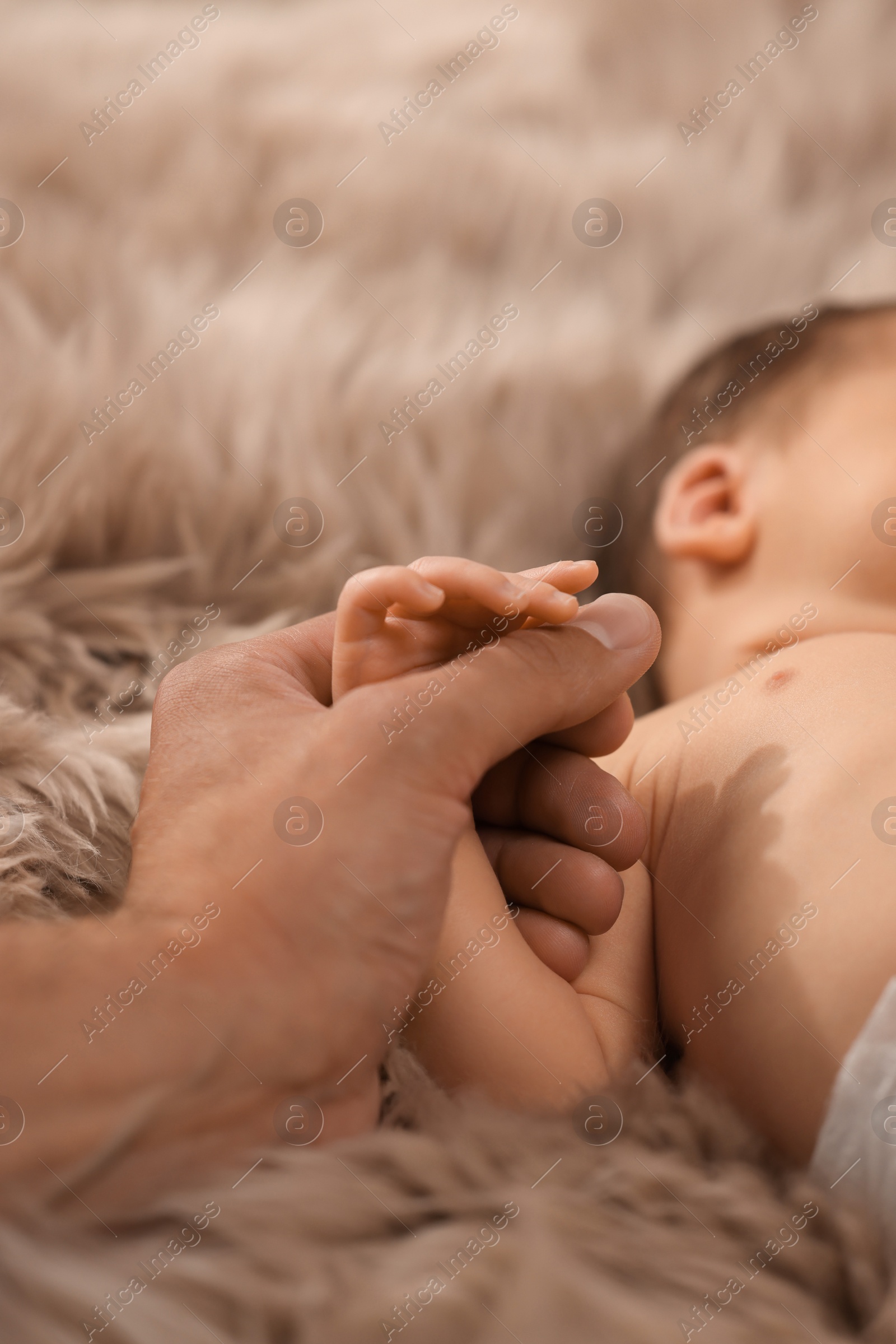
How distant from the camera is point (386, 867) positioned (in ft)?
1.87

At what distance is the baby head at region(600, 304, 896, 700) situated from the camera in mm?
976

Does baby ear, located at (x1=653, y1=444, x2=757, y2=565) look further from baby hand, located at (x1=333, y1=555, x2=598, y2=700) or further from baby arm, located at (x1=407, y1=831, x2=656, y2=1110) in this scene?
baby arm, located at (x1=407, y1=831, x2=656, y2=1110)

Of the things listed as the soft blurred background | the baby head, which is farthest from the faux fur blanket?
the baby head

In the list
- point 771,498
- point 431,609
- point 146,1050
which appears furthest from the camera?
point 771,498

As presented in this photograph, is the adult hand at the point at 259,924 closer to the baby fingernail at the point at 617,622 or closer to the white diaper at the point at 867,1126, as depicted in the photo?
the baby fingernail at the point at 617,622

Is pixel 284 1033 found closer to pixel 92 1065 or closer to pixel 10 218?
pixel 92 1065

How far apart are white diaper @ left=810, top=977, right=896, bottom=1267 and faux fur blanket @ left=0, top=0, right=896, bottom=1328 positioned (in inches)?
1.0

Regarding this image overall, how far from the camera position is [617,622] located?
0.73 metres

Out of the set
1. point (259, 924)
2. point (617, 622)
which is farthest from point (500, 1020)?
point (617, 622)

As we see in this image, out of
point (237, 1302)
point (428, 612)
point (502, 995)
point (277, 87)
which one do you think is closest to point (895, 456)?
point (428, 612)

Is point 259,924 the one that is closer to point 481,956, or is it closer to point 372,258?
point 481,956

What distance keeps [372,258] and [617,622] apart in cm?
83

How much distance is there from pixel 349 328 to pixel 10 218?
43 cm

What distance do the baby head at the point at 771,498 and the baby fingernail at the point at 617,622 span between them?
0.32m
